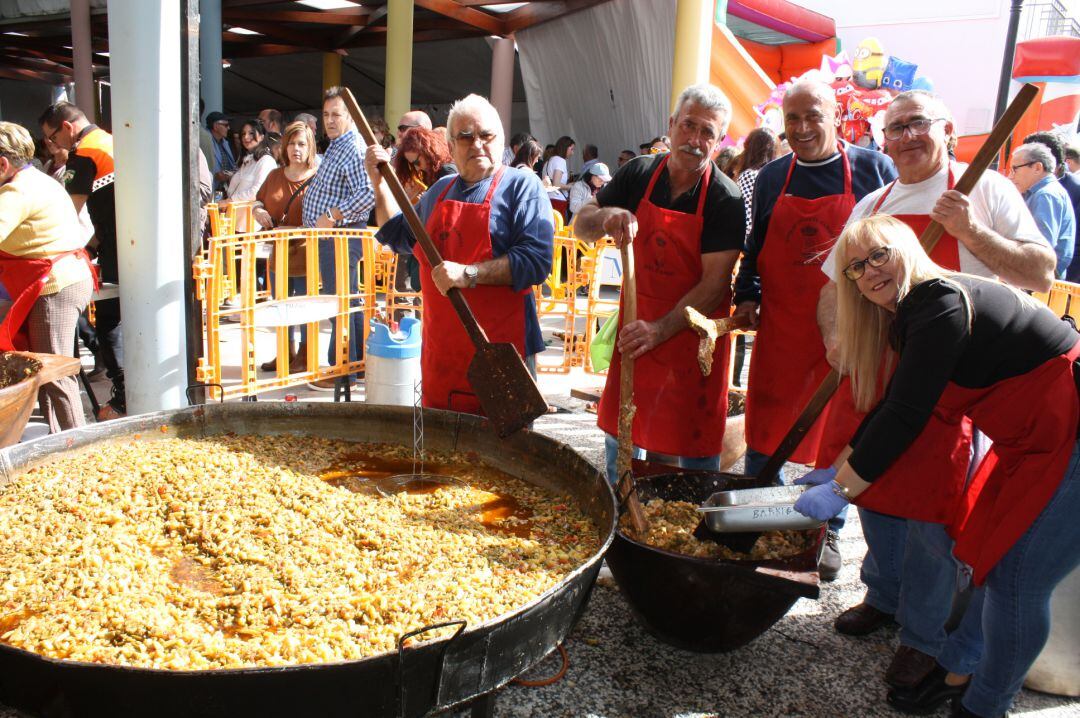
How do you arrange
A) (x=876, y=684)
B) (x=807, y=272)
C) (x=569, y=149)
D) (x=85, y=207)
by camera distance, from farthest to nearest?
(x=569, y=149)
(x=85, y=207)
(x=807, y=272)
(x=876, y=684)

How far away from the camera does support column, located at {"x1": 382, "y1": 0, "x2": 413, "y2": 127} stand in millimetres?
11492

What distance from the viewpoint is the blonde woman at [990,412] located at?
2.02m

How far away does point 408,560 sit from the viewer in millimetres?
2100

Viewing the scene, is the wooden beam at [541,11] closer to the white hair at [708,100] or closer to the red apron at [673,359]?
the white hair at [708,100]

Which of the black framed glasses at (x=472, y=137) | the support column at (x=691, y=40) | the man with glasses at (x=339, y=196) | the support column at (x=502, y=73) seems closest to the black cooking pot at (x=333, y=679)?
the black framed glasses at (x=472, y=137)

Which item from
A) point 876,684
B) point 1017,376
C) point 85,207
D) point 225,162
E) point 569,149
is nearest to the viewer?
point 1017,376

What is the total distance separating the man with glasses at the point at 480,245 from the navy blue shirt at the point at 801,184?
2.68 feet

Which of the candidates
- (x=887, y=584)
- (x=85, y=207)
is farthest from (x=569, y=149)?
(x=887, y=584)

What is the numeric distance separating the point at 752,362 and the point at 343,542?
5.87 feet

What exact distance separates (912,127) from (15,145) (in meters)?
3.65

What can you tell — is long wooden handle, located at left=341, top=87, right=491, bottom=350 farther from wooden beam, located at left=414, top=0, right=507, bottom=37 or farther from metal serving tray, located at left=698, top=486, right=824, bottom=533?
wooden beam, located at left=414, top=0, right=507, bottom=37

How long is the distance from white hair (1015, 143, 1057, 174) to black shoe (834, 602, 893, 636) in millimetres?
3729

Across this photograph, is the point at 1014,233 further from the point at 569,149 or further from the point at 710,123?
the point at 569,149

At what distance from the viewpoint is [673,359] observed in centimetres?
294
